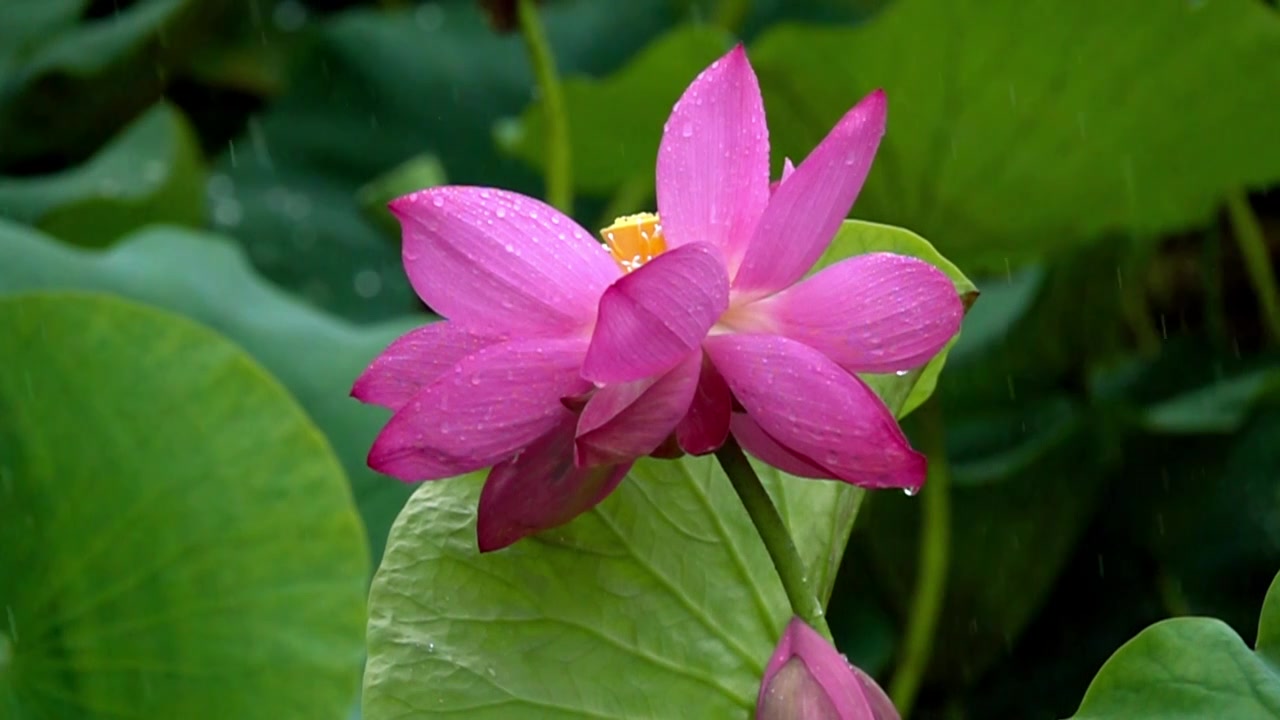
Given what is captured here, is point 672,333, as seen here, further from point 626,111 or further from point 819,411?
point 626,111

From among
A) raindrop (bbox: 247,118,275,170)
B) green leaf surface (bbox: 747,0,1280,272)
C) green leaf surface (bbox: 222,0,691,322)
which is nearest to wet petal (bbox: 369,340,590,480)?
green leaf surface (bbox: 747,0,1280,272)

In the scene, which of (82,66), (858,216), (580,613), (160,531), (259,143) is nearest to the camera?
(580,613)

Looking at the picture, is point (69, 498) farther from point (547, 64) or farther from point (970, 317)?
point (970, 317)

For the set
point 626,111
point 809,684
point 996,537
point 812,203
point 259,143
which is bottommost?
point 996,537

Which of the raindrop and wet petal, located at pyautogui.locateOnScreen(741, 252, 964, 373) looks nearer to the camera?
wet petal, located at pyautogui.locateOnScreen(741, 252, 964, 373)

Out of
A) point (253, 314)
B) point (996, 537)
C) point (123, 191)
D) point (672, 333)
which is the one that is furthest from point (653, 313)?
point (123, 191)

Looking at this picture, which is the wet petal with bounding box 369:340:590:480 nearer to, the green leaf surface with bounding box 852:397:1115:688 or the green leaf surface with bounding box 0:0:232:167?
the green leaf surface with bounding box 852:397:1115:688

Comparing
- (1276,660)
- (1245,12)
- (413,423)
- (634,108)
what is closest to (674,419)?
(413,423)

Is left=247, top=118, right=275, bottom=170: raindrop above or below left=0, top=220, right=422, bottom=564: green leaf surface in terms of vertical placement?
below
